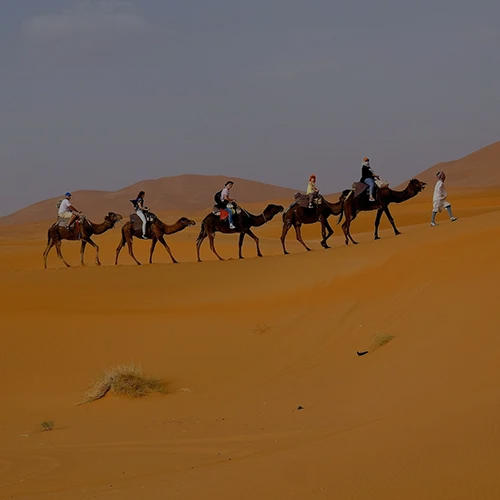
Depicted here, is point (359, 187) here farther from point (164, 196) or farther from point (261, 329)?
point (164, 196)

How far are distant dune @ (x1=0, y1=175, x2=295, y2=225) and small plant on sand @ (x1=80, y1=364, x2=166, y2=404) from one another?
9934 cm

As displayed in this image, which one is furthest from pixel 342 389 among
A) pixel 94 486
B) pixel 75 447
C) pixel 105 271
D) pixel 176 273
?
pixel 105 271

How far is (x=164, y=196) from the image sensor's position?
5103 inches

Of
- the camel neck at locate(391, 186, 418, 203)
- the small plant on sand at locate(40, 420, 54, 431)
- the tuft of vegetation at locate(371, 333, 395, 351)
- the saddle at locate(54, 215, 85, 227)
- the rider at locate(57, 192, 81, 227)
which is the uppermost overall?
the rider at locate(57, 192, 81, 227)

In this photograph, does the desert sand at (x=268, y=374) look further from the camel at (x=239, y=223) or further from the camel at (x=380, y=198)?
the camel at (x=380, y=198)

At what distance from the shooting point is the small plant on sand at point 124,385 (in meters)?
14.3

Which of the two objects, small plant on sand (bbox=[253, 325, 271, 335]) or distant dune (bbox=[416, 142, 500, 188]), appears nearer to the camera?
small plant on sand (bbox=[253, 325, 271, 335])

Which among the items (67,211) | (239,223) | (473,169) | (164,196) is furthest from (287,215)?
(164,196)

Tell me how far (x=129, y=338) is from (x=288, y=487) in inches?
429

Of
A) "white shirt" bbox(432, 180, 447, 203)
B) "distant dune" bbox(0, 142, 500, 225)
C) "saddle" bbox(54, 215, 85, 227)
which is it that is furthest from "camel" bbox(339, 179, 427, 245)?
"distant dune" bbox(0, 142, 500, 225)

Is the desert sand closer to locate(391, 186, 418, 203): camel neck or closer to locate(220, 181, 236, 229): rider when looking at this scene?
locate(220, 181, 236, 229): rider

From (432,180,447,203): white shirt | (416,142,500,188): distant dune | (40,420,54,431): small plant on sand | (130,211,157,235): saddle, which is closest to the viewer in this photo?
(40,420,54,431): small plant on sand

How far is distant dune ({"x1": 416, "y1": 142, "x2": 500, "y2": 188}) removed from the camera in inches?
3398

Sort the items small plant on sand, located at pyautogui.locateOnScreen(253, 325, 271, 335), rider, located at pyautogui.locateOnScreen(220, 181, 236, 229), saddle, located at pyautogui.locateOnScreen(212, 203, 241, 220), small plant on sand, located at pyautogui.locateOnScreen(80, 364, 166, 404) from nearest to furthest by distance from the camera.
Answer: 1. small plant on sand, located at pyautogui.locateOnScreen(80, 364, 166, 404)
2. small plant on sand, located at pyautogui.locateOnScreen(253, 325, 271, 335)
3. rider, located at pyautogui.locateOnScreen(220, 181, 236, 229)
4. saddle, located at pyautogui.locateOnScreen(212, 203, 241, 220)
